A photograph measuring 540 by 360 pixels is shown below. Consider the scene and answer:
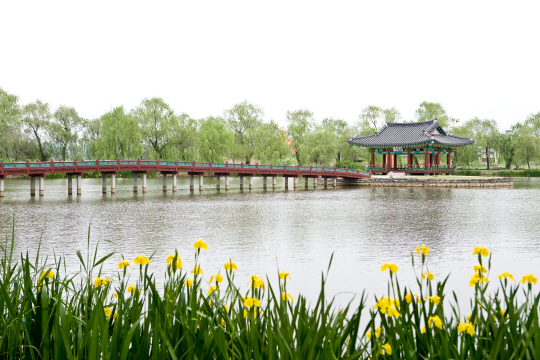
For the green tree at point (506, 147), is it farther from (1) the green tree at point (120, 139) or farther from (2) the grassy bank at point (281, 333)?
(2) the grassy bank at point (281, 333)

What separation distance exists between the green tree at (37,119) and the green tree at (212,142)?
60.3ft

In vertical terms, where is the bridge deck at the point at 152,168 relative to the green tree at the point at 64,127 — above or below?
below

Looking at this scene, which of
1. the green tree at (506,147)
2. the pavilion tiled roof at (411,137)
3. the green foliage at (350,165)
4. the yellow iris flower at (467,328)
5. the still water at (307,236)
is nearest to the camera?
the yellow iris flower at (467,328)

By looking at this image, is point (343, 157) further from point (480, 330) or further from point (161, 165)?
point (480, 330)

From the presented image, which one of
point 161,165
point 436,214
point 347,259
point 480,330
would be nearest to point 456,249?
point 347,259

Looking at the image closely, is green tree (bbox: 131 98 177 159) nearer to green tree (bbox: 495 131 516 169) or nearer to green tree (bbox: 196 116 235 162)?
green tree (bbox: 196 116 235 162)

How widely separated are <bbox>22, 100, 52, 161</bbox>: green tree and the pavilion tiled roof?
108 ft

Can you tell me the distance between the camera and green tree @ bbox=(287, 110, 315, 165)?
55.7 metres

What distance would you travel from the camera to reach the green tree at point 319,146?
5372 centimetres

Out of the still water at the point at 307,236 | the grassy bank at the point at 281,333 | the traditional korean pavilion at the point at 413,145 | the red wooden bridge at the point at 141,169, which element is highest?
the traditional korean pavilion at the point at 413,145

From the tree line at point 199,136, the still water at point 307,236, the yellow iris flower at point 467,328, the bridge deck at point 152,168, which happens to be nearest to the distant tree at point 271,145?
the tree line at point 199,136

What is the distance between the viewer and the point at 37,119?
55312mm

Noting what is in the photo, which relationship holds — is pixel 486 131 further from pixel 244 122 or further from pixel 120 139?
pixel 120 139

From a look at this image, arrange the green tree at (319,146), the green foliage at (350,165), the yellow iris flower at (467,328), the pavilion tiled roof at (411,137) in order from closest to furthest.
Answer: the yellow iris flower at (467,328) → the pavilion tiled roof at (411,137) → the green foliage at (350,165) → the green tree at (319,146)
